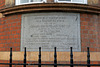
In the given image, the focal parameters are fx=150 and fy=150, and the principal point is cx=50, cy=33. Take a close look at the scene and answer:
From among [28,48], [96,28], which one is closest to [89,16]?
[96,28]

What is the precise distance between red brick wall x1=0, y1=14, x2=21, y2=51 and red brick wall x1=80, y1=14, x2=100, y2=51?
7.00ft

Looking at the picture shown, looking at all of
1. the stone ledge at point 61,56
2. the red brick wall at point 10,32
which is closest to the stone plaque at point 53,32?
the stone ledge at point 61,56

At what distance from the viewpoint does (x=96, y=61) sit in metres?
4.81

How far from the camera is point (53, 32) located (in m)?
4.82

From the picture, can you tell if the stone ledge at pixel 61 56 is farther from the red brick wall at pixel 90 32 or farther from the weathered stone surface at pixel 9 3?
the weathered stone surface at pixel 9 3

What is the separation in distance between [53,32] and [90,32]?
48.5 inches

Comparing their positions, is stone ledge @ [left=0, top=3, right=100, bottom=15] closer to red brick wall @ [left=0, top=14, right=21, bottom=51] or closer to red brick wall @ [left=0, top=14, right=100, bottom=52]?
red brick wall @ [left=0, top=14, right=100, bottom=52]

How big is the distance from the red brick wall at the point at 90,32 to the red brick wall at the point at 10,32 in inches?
84.0

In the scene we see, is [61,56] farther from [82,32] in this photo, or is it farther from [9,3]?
[9,3]

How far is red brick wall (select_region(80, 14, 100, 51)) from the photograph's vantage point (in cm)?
488

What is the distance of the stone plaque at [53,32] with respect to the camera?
4.79 meters

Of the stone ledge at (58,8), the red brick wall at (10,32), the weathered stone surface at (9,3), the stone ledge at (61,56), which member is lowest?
the stone ledge at (61,56)

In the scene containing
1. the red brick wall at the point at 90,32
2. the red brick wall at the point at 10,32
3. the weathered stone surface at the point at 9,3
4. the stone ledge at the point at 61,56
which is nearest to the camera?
the stone ledge at the point at 61,56

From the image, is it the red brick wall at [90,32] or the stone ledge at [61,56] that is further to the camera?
the red brick wall at [90,32]
